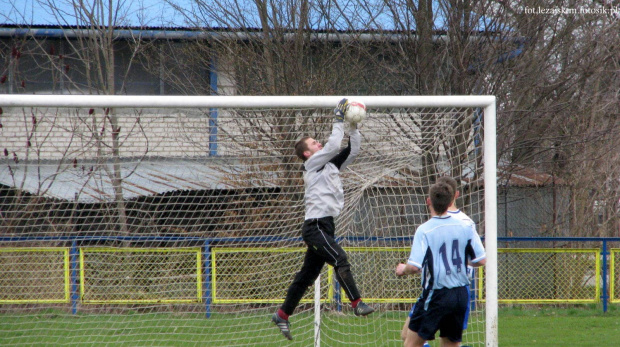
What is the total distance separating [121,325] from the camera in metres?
8.04

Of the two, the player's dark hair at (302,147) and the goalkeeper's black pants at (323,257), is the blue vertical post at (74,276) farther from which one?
the player's dark hair at (302,147)


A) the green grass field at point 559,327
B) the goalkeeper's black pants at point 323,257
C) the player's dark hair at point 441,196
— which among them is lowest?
the green grass field at point 559,327

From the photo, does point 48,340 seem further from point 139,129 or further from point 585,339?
point 585,339

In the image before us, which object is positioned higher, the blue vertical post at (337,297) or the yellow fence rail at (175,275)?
the yellow fence rail at (175,275)

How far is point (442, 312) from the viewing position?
14.4 feet

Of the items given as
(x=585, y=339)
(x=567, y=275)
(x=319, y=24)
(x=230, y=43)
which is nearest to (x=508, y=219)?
(x=567, y=275)

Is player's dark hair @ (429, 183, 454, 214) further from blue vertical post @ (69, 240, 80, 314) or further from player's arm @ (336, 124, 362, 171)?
blue vertical post @ (69, 240, 80, 314)

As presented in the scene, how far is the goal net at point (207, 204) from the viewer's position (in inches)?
228

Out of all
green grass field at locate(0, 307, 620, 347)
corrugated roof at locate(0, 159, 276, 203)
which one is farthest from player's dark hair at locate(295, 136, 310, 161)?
green grass field at locate(0, 307, 620, 347)

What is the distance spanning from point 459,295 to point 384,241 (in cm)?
338

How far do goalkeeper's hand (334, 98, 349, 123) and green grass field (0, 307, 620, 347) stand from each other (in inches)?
109

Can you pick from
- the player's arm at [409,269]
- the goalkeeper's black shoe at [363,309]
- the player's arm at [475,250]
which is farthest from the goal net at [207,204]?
the player's arm at [409,269]

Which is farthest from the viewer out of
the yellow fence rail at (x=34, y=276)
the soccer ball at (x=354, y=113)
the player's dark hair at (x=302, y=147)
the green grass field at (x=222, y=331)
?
the yellow fence rail at (x=34, y=276)

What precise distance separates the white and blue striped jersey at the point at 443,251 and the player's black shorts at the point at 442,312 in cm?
6
